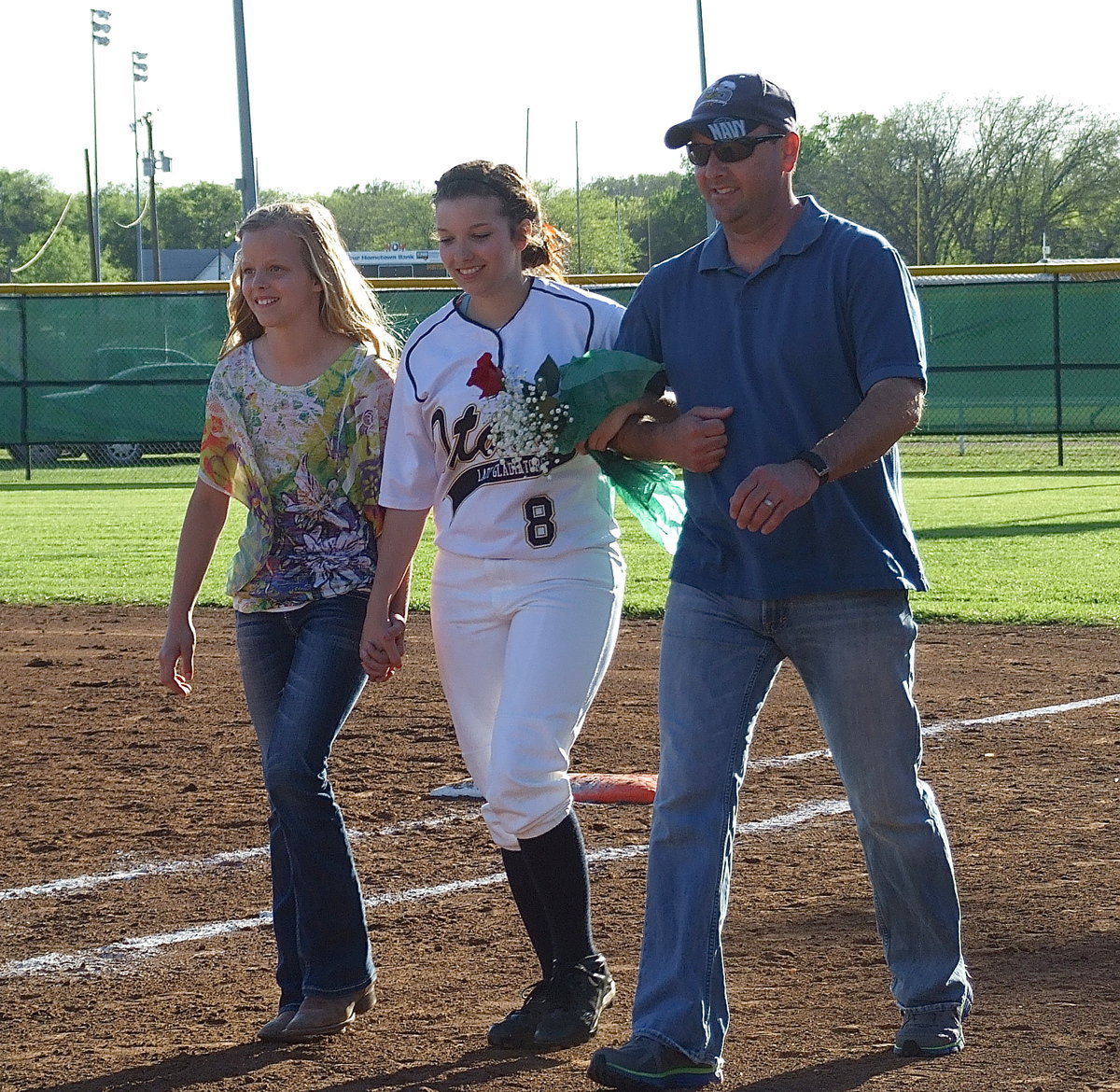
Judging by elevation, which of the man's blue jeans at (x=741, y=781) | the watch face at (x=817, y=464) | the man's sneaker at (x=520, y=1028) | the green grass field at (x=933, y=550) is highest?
the watch face at (x=817, y=464)

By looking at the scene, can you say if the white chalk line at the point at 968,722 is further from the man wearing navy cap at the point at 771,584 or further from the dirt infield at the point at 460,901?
the man wearing navy cap at the point at 771,584

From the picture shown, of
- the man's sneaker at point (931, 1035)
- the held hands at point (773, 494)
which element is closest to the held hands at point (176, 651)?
the held hands at point (773, 494)

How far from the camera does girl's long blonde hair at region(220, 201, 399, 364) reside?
3.83m

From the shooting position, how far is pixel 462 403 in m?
3.64

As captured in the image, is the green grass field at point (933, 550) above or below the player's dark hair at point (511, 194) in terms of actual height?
below

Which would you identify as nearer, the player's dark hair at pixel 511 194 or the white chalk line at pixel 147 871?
the player's dark hair at pixel 511 194

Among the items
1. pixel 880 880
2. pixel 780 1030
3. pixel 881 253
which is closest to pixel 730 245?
pixel 881 253

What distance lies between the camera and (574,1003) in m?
3.64

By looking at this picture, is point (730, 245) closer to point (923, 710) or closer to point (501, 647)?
point (501, 647)

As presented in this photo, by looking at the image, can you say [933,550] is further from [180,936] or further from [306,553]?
[306,553]

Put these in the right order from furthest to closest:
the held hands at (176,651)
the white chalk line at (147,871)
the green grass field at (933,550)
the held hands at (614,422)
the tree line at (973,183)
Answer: the tree line at (973,183), the green grass field at (933,550), the white chalk line at (147,871), the held hands at (176,651), the held hands at (614,422)

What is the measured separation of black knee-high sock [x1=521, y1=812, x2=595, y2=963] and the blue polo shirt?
675 millimetres

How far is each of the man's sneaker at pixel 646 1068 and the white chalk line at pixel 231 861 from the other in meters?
1.55

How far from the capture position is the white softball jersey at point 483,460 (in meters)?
3.63
